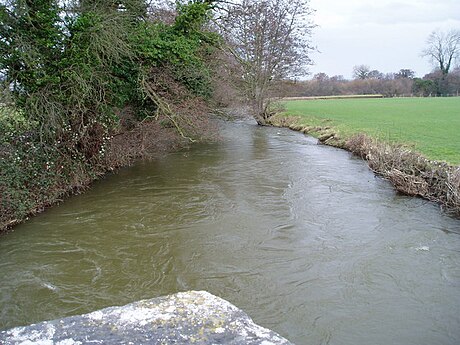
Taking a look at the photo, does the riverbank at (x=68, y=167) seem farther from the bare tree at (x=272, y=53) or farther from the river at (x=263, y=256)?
the bare tree at (x=272, y=53)

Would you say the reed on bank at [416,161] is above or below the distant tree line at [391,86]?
below

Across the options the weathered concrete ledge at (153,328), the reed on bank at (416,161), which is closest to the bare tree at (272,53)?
the reed on bank at (416,161)

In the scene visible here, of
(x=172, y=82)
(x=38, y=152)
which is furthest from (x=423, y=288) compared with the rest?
(x=172, y=82)

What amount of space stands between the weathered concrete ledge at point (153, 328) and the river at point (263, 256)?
4.39m

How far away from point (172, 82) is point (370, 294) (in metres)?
11.7

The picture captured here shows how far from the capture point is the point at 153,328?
6.24 ft

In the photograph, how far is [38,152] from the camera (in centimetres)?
1208

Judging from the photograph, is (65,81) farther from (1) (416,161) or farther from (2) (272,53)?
(2) (272,53)

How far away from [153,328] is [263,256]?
6.81m

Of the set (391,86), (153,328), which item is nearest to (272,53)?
(153,328)

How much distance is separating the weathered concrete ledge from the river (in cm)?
439

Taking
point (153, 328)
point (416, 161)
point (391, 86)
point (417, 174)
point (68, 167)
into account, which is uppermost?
point (391, 86)

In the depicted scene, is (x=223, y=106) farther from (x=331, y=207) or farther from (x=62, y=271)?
(x=62, y=271)

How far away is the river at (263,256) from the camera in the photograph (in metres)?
6.55
